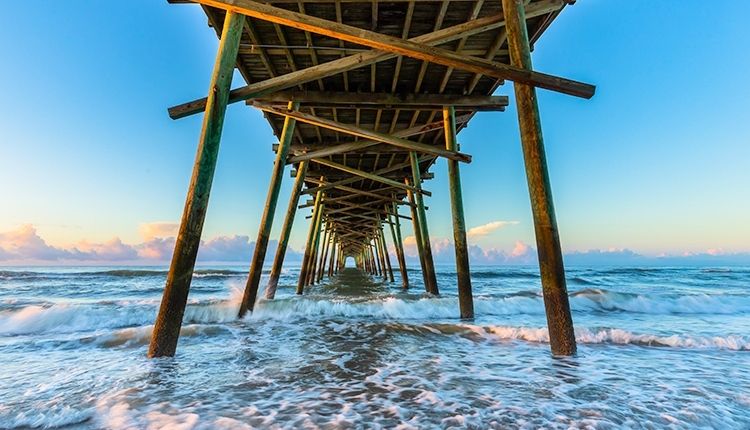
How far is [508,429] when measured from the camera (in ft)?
6.49

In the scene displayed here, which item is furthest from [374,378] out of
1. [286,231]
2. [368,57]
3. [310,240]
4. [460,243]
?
Result: [310,240]

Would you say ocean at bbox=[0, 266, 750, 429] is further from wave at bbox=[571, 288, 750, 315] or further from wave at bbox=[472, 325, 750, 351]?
wave at bbox=[571, 288, 750, 315]

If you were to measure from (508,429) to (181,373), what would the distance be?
261 cm

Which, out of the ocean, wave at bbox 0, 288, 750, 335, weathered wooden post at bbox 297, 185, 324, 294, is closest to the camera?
the ocean

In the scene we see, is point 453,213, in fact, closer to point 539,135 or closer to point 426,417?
point 539,135

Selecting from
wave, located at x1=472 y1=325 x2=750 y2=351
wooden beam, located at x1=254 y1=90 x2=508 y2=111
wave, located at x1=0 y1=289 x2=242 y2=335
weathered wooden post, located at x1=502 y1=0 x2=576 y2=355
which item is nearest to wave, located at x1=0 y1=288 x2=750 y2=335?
wave, located at x1=0 y1=289 x2=242 y2=335

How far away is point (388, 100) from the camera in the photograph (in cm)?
609

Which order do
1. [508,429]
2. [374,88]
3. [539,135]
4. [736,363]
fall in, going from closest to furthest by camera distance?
[508,429] < [539,135] < [736,363] < [374,88]

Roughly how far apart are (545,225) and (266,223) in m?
4.13

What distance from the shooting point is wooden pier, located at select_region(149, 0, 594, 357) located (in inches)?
133

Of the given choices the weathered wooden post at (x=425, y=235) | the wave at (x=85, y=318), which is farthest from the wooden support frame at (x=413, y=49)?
the weathered wooden post at (x=425, y=235)

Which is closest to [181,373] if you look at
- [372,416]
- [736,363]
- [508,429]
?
[372,416]

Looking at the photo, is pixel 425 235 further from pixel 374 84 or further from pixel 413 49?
pixel 413 49

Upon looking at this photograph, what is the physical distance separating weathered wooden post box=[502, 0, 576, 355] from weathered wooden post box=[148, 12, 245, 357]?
114 inches
